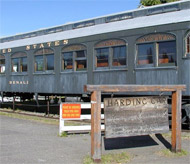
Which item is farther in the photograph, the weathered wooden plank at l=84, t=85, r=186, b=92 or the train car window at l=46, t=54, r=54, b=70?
the train car window at l=46, t=54, r=54, b=70

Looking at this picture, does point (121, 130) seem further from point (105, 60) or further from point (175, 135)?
point (105, 60)

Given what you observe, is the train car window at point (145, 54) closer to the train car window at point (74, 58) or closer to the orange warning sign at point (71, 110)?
the train car window at point (74, 58)

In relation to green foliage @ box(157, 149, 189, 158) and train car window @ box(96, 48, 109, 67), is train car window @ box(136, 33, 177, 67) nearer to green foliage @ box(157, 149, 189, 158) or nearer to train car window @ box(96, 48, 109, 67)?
train car window @ box(96, 48, 109, 67)

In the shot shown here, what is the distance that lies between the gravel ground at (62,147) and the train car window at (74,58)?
3.17 meters

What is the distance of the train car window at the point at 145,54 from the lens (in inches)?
362

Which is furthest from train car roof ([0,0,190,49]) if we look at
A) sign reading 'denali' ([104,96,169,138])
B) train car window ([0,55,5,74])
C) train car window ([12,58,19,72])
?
sign reading 'denali' ([104,96,169,138])

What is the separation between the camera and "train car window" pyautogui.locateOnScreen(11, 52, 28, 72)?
45.1ft

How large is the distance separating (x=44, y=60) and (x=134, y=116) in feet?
24.6

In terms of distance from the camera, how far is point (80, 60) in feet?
36.5

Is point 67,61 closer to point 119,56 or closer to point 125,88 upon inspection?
point 119,56

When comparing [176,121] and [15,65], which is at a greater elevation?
[15,65]

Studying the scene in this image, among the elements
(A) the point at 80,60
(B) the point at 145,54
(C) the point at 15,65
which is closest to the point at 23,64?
(C) the point at 15,65

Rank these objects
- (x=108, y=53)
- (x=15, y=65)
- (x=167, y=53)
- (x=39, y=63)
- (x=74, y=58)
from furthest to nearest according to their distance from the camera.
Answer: (x=15, y=65)
(x=39, y=63)
(x=74, y=58)
(x=108, y=53)
(x=167, y=53)

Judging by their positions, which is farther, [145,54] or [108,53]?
[108,53]
